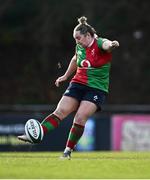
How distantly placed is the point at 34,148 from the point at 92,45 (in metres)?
13.3

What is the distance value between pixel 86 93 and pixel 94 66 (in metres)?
0.43

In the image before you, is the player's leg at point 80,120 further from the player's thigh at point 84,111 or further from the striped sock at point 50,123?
the striped sock at point 50,123

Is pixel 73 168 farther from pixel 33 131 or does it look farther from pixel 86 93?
pixel 86 93

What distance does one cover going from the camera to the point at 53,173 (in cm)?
996

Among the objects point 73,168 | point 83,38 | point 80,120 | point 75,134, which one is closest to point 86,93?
point 80,120

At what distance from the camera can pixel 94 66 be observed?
12.2m

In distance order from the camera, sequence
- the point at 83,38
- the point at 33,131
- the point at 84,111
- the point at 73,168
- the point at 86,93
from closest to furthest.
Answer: the point at 73,168 → the point at 33,131 → the point at 84,111 → the point at 83,38 → the point at 86,93

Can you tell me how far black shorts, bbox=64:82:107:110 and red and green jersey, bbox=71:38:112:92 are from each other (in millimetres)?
64

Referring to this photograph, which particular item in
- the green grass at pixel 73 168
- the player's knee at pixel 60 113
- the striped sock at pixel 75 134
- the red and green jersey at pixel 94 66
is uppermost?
the red and green jersey at pixel 94 66

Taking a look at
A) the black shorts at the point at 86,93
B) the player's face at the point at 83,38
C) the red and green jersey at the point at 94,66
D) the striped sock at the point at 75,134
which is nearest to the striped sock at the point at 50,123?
the striped sock at the point at 75,134

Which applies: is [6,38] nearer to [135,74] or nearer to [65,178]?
[135,74]

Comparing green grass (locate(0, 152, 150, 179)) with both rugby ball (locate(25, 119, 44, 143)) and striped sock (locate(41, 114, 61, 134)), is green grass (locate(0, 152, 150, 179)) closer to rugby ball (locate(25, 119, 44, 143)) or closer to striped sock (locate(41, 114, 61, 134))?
rugby ball (locate(25, 119, 44, 143))

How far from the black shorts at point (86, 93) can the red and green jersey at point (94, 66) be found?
6 centimetres

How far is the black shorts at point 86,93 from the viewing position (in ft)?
40.0
